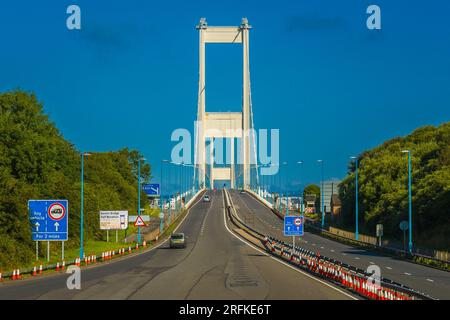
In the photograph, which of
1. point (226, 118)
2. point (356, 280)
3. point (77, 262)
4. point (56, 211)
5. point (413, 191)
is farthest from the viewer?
point (226, 118)

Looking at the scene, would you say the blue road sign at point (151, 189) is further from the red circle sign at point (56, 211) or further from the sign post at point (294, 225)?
the red circle sign at point (56, 211)

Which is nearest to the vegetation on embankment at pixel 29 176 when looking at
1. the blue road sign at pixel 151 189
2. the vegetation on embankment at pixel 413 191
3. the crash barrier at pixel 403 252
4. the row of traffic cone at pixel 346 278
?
the row of traffic cone at pixel 346 278

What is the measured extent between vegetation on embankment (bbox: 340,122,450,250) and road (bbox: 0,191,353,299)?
77.6 ft

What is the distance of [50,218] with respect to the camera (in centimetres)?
4931

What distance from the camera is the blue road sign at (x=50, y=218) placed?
4922 cm

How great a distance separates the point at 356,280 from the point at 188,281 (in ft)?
27.6

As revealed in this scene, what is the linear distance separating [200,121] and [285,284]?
155m

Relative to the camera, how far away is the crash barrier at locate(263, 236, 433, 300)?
25484 millimetres

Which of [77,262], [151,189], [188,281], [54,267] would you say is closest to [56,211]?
[77,262]

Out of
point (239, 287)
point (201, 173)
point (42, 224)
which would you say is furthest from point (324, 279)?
point (201, 173)

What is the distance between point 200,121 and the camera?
7372 inches

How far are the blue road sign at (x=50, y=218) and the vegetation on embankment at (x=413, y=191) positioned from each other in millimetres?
33473

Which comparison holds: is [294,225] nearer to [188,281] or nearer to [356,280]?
[188,281]

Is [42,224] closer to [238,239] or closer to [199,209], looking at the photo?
[238,239]
